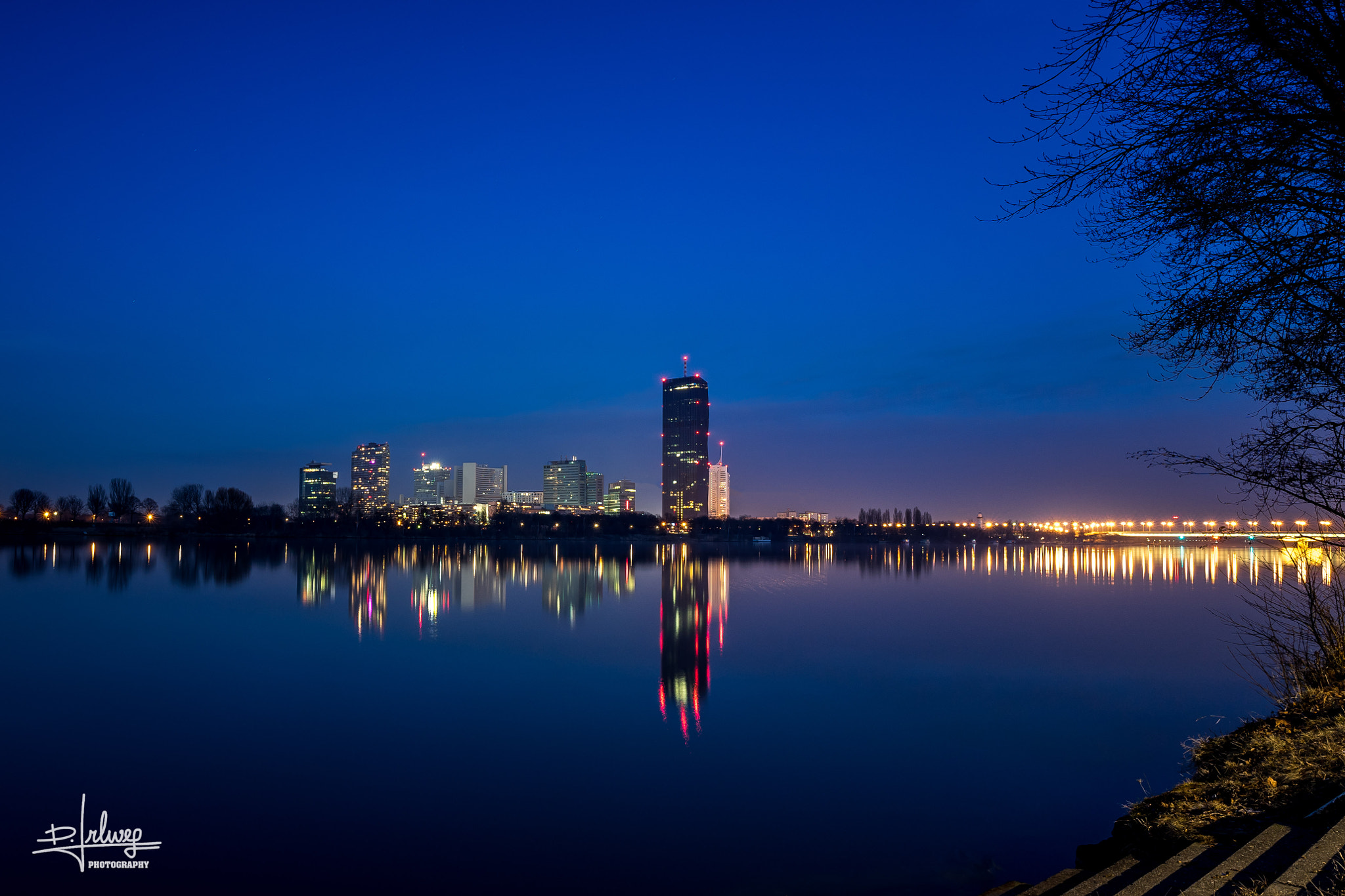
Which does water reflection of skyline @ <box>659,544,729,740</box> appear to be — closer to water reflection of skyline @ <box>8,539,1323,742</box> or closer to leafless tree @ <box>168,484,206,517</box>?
water reflection of skyline @ <box>8,539,1323,742</box>

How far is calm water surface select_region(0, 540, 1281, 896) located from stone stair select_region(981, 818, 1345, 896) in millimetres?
2302

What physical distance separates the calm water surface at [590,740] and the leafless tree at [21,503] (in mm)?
122114

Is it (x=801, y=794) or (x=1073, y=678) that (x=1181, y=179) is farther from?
(x=1073, y=678)

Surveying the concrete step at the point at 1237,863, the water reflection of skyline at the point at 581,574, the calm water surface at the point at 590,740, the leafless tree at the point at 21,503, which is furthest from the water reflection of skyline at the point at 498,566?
the leafless tree at the point at 21,503

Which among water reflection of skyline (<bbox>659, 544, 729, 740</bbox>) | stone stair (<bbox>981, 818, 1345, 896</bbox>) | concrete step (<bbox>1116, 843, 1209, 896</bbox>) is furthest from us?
water reflection of skyline (<bbox>659, 544, 729, 740</bbox>)

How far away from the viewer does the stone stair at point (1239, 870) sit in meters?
3.98

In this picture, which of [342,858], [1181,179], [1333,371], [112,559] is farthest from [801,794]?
[112,559]

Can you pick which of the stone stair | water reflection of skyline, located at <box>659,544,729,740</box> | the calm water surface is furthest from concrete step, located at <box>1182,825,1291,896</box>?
water reflection of skyline, located at <box>659,544,729,740</box>

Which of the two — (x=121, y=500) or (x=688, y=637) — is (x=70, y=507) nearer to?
(x=121, y=500)

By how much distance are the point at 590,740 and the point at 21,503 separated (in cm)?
14900

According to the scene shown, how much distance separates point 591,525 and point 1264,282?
156 m

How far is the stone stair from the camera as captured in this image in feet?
13.0

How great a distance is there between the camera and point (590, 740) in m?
12.1

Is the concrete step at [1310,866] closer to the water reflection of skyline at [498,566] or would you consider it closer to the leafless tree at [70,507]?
the water reflection of skyline at [498,566]
